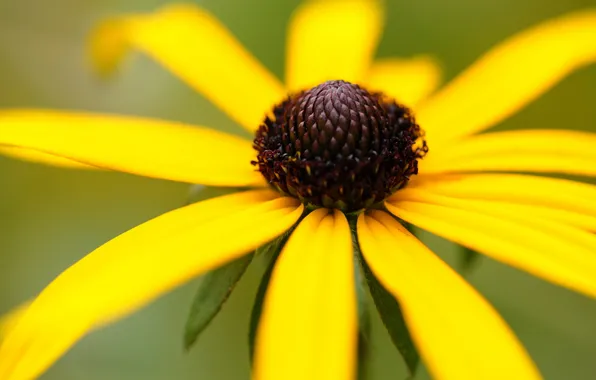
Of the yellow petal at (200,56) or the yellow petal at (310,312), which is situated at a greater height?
the yellow petal at (200,56)

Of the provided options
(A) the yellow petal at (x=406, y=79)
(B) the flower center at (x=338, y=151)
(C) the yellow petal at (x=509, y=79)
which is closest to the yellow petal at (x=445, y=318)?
(B) the flower center at (x=338, y=151)

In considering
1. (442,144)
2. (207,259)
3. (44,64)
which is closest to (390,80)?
(442,144)

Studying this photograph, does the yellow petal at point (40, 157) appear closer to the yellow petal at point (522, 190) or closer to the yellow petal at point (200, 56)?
the yellow petal at point (200, 56)

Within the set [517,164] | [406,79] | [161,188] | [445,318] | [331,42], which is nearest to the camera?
[445,318]

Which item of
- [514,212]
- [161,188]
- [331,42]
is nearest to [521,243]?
[514,212]

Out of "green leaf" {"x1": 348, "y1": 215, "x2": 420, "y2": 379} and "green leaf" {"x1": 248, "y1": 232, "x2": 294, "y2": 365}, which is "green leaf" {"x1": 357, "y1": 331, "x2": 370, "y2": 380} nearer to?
"green leaf" {"x1": 348, "y1": 215, "x2": 420, "y2": 379}

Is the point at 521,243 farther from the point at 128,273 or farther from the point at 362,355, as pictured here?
the point at 128,273
